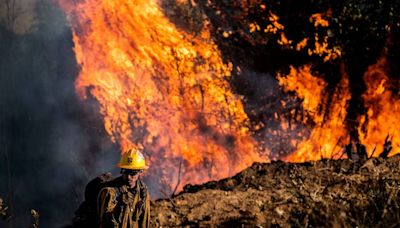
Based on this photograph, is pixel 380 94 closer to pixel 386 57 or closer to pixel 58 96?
pixel 386 57

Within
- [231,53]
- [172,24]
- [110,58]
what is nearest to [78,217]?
[110,58]

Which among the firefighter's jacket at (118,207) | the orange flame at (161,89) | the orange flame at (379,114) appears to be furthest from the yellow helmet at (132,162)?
the orange flame at (379,114)

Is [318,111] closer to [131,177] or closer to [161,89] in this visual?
[161,89]

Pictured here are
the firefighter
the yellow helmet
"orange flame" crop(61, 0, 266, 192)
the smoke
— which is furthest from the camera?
the smoke

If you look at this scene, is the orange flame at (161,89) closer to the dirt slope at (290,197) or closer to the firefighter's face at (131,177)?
the dirt slope at (290,197)

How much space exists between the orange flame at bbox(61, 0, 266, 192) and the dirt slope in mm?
3111

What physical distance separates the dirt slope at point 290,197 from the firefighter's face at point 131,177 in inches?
76.7

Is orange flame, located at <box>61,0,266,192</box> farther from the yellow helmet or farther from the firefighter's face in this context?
the firefighter's face

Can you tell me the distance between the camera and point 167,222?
23.3 feet

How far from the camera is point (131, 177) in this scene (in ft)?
16.1

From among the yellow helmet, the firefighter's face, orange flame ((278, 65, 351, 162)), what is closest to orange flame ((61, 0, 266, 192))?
orange flame ((278, 65, 351, 162))

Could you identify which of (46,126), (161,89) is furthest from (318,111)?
(46,126)

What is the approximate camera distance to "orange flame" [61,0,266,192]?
1159 cm

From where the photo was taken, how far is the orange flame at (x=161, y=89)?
38.0ft
